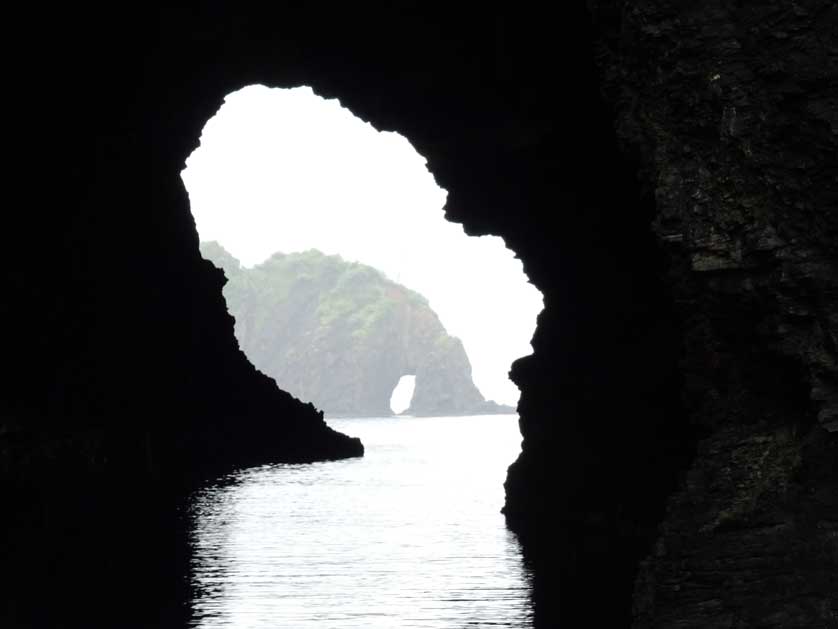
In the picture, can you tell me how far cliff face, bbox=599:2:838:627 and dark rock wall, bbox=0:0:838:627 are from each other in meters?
0.02

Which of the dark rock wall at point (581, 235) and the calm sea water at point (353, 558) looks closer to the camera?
the dark rock wall at point (581, 235)

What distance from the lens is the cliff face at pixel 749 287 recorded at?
10984 mm

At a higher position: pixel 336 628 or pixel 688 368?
pixel 688 368

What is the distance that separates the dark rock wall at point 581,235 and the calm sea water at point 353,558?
1.13m

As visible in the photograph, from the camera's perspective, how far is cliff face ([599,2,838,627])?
36.0 feet

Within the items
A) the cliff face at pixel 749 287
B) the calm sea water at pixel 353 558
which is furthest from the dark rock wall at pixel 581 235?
the calm sea water at pixel 353 558

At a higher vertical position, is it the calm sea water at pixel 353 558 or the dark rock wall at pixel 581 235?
the dark rock wall at pixel 581 235

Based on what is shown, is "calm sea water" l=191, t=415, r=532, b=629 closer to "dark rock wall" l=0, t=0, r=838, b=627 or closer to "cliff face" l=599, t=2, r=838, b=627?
"dark rock wall" l=0, t=0, r=838, b=627

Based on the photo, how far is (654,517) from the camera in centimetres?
2194

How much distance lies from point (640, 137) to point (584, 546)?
12477mm

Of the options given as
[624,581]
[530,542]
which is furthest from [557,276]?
[624,581]

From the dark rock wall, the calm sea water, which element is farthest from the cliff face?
the calm sea water

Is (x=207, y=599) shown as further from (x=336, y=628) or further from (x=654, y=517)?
(x=654, y=517)

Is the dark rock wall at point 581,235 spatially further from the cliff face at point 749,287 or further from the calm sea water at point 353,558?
the calm sea water at point 353,558
